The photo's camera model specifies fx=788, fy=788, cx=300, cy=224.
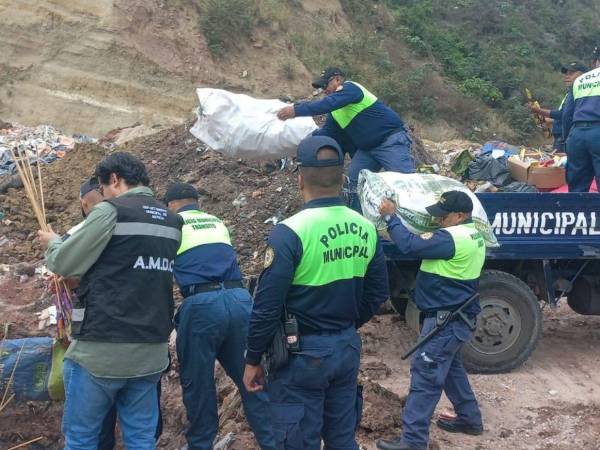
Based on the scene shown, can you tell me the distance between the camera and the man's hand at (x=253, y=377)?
3.69m

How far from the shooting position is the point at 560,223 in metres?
6.46

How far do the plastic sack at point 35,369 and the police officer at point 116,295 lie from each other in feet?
2.60

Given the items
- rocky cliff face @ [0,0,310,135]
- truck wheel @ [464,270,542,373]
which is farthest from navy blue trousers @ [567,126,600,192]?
rocky cliff face @ [0,0,310,135]

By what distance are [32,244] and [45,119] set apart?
9171 millimetres

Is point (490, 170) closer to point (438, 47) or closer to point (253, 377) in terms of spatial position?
point (253, 377)

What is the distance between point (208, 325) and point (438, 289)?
4.87ft

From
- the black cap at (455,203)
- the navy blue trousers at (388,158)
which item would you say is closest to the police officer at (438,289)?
the black cap at (455,203)

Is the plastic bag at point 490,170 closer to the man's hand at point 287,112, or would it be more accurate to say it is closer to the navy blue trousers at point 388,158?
the navy blue trousers at point 388,158

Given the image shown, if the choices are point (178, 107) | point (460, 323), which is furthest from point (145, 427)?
point (178, 107)

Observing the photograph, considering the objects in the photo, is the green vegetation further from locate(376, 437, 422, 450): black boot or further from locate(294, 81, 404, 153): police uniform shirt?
locate(376, 437, 422, 450): black boot

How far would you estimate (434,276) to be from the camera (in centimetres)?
506

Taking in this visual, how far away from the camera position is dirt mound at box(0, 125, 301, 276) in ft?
30.7

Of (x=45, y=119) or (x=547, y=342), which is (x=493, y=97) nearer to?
(x=45, y=119)

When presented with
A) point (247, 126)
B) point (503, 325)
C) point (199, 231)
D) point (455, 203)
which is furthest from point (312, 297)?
point (247, 126)
